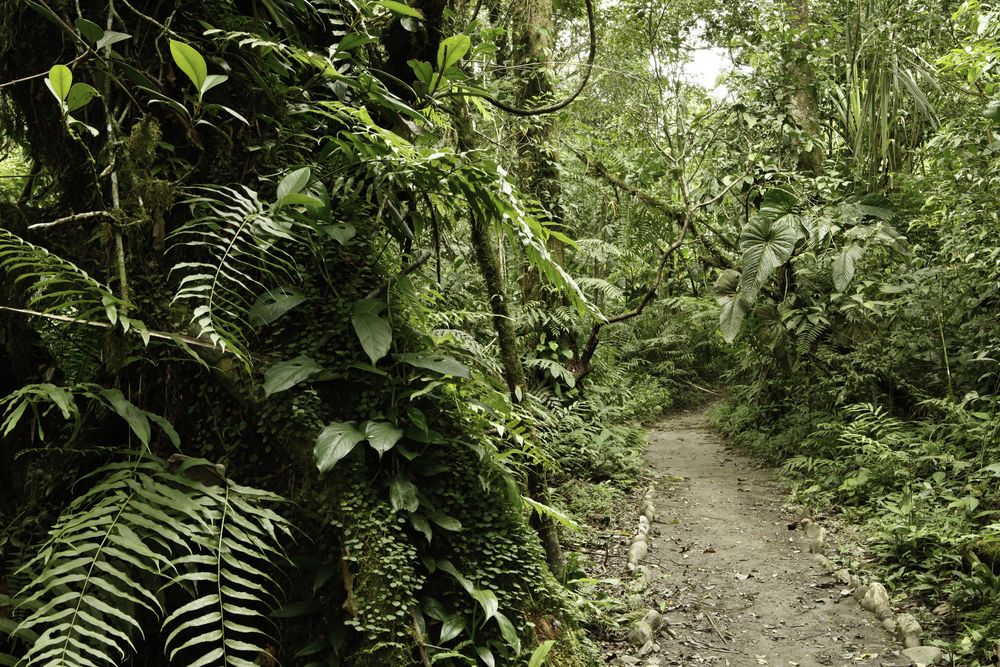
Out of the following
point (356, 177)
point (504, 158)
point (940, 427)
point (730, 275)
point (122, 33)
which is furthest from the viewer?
point (730, 275)

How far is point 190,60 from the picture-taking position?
6.37 ft

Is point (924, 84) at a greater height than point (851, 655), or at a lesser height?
greater

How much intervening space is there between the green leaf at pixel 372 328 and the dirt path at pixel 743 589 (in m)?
2.36

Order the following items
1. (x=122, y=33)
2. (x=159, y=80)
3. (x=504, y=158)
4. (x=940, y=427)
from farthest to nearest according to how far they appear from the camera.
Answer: (x=504, y=158)
(x=940, y=427)
(x=159, y=80)
(x=122, y=33)

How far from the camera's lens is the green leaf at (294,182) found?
2113mm

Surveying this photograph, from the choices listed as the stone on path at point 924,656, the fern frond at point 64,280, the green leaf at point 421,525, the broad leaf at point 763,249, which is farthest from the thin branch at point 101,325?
the broad leaf at point 763,249

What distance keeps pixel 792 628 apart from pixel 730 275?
4.88m

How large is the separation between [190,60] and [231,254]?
1.91 feet

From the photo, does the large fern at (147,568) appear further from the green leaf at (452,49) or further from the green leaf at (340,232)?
the green leaf at (452,49)

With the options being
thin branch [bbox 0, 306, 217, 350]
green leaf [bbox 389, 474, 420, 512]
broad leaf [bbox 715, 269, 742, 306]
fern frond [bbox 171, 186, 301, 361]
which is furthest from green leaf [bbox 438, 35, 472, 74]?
broad leaf [bbox 715, 269, 742, 306]

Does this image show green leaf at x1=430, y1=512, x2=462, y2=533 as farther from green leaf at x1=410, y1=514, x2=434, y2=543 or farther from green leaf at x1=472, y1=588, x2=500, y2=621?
green leaf at x1=472, y1=588, x2=500, y2=621

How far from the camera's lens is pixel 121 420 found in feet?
6.85

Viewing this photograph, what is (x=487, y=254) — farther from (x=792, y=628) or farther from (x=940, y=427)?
(x=940, y=427)

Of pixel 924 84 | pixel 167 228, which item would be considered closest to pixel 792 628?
pixel 167 228
